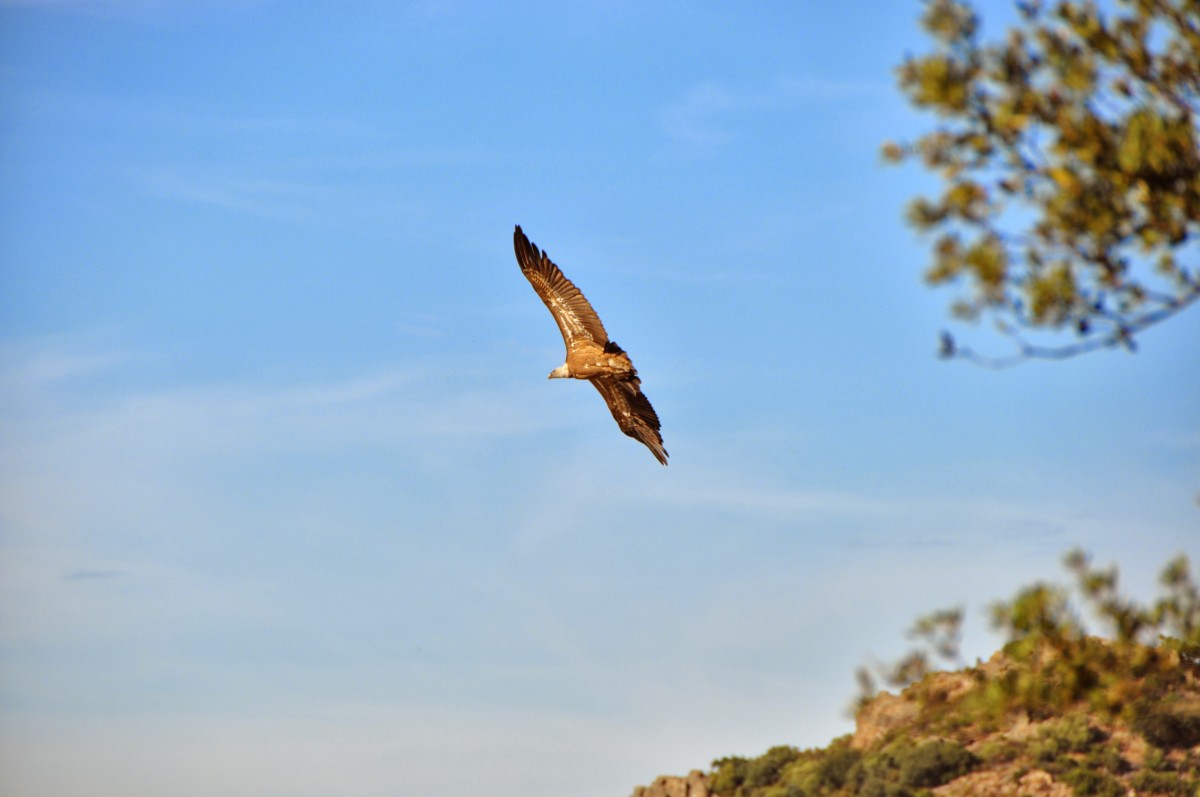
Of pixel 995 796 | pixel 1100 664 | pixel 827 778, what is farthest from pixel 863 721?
pixel 1100 664

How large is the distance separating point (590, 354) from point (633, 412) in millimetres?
1339

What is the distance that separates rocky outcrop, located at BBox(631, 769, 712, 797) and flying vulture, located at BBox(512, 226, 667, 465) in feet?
138

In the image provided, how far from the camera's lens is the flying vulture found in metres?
27.3

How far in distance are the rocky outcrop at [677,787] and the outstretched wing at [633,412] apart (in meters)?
41.9

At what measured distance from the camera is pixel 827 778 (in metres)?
63.9

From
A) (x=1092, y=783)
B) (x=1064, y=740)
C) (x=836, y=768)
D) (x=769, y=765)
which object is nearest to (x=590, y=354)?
(x=1092, y=783)

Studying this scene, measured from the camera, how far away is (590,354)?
90.1 ft

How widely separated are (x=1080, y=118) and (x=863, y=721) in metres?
58.4

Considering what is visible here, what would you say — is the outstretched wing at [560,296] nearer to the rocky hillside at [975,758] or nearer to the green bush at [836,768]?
the rocky hillside at [975,758]

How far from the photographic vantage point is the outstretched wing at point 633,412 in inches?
1089

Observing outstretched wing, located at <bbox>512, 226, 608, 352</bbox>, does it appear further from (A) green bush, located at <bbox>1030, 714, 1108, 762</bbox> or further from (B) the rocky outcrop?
(B) the rocky outcrop

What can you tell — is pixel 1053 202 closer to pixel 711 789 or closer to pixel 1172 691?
pixel 1172 691

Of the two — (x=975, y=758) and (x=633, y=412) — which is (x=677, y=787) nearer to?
(x=975, y=758)

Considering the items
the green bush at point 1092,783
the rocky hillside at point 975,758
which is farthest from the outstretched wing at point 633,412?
the green bush at point 1092,783
